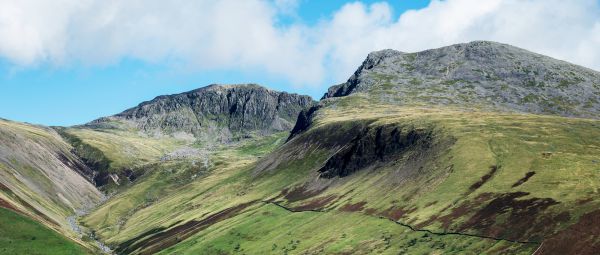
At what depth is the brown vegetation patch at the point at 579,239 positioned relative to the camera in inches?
2889

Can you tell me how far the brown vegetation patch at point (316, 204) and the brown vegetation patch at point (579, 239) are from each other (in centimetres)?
8762

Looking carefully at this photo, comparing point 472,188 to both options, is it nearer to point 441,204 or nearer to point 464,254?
point 441,204

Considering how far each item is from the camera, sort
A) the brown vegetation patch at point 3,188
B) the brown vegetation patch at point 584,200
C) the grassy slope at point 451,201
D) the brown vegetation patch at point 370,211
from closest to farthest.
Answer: the brown vegetation patch at point 584,200
the grassy slope at point 451,201
the brown vegetation patch at point 370,211
the brown vegetation patch at point 3,188

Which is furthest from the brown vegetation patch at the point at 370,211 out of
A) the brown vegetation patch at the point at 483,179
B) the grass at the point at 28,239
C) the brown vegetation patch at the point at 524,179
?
the grass at the point at 28,239

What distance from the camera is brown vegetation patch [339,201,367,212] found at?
14362cm

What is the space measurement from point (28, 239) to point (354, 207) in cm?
8407

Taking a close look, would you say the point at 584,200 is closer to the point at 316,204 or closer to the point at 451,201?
the point at 451,201

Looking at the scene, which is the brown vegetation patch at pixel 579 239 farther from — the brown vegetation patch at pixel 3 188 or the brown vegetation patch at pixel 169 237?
the brown vegetation patch at pixel 3 188

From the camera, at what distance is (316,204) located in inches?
6762

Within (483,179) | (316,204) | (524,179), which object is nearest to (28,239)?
(316,204)

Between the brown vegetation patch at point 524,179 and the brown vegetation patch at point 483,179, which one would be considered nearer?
the brown vegetation patch at point 524,179

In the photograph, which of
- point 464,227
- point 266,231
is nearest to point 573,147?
point 464,227

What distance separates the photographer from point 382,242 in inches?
4286

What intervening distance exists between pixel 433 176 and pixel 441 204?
76.3ft
